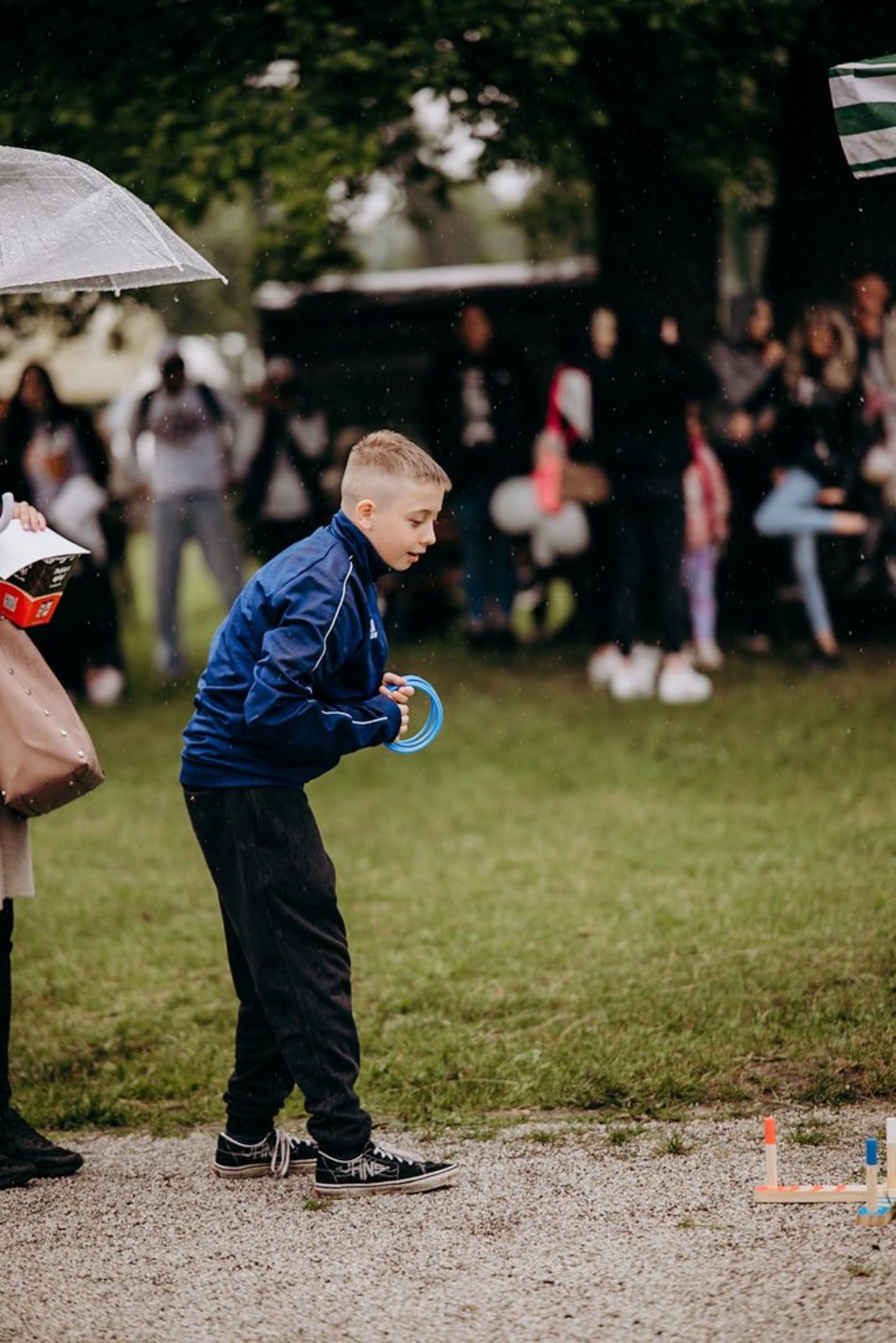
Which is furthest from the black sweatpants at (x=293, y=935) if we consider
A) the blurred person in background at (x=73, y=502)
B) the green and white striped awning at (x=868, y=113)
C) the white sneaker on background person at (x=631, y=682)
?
the blurred person in background at (x=73, y=502)

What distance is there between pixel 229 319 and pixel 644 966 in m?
29.8

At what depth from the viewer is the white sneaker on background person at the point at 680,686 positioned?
36.5 feet

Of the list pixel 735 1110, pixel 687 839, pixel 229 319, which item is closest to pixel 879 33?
pixel 687 839

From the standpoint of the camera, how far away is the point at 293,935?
4.38 meters

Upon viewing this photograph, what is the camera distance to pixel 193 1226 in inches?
168

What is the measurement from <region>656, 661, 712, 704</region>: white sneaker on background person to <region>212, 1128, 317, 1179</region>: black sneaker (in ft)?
22.0

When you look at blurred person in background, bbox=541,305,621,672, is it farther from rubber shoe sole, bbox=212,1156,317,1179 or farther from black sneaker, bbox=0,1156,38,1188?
black sneaker, bbox=0,1156,38,1188

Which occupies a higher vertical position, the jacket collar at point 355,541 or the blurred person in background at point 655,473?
the jacket collar at point 355,541

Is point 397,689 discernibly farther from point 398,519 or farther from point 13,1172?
point 13,1172

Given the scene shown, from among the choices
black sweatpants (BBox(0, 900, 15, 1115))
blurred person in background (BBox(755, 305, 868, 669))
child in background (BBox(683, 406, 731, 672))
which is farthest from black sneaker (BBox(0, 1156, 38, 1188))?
blurred person in background (BBox(755, 305, 868, 669))

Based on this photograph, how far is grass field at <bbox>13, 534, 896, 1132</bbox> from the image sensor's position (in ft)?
17.4

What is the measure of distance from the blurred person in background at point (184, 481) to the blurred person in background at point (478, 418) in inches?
58.6

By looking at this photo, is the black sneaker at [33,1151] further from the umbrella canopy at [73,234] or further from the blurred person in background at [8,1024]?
the umbrella canopy at [73,234]

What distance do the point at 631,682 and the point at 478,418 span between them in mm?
2196
